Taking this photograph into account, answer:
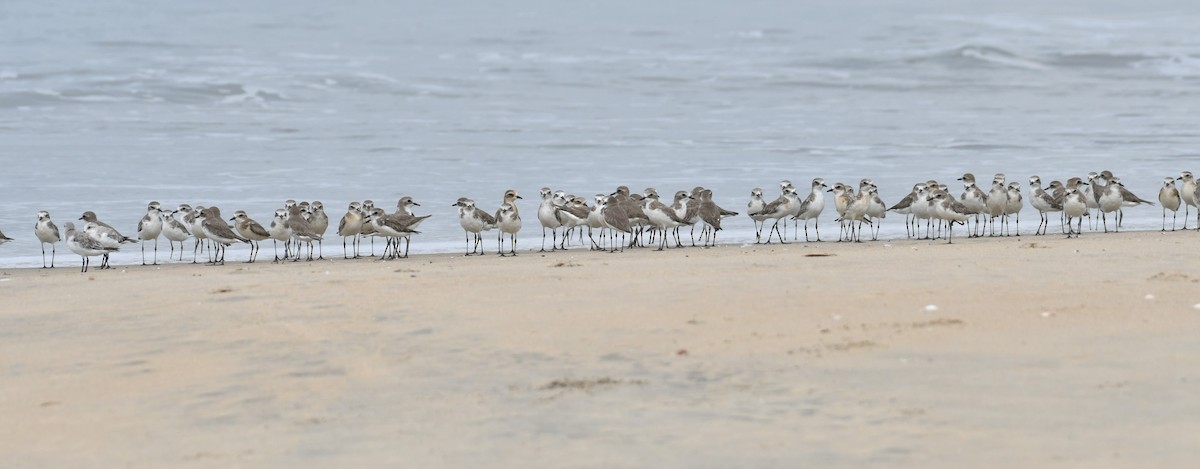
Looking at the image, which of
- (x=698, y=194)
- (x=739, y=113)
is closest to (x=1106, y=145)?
(x=739, y=113)

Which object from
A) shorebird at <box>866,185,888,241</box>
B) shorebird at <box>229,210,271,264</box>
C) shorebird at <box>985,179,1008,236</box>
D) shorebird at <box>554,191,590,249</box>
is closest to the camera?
shorebird at <box>229,210,271,264</box>

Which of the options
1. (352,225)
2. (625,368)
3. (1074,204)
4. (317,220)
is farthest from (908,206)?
(625,368)

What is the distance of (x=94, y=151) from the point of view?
29516mm

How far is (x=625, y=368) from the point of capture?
938cm

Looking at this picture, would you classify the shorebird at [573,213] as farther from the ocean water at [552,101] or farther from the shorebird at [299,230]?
the shorebird at [299,230]

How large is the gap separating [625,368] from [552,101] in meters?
32.6

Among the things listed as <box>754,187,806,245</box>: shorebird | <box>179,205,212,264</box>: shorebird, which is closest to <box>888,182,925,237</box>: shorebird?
<box>754,187,806,245</box>: shorebird

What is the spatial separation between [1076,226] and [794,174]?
6.43m

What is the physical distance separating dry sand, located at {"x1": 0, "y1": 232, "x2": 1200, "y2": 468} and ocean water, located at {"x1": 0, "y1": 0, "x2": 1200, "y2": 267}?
6726mm

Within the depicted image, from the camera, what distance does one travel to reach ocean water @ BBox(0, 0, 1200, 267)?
25375 mm

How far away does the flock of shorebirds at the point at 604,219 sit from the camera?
704 inches

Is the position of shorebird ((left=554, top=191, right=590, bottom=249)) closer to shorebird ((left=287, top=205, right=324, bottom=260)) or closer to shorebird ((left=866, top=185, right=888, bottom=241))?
shorebird ((left=287, top=205, right=324, bottom=260))

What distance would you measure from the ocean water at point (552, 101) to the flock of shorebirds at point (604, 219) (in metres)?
0.49

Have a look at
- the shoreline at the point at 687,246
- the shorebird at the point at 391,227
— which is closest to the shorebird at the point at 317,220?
the shoreline at the point at 687,246
